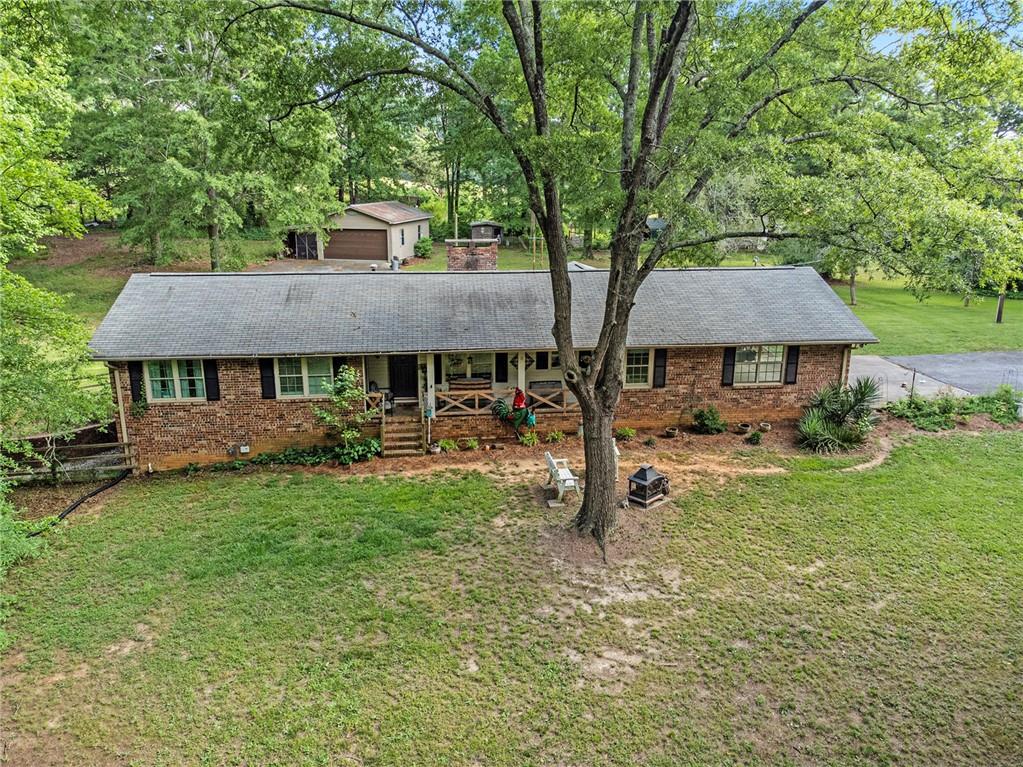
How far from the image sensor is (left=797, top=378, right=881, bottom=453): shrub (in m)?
15.9

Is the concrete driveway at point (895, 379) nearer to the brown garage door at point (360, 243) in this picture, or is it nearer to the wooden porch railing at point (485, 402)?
the wooden porch railing at point (485, 402)

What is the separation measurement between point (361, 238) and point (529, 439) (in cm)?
2231

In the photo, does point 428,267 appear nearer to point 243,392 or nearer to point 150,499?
point 243,392

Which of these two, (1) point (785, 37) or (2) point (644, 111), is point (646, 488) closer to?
(2) point (644, 111)

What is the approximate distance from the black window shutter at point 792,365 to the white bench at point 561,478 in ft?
21.9

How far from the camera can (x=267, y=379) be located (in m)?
15.2

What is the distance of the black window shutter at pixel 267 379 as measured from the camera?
49.8ft

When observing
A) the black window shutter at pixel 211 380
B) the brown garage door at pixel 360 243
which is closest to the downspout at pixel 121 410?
the black window shutter at pixel 211 380

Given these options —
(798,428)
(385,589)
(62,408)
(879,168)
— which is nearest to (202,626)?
(385,589)

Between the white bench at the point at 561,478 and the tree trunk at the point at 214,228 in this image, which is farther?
the tree trunk at the point at 214,228

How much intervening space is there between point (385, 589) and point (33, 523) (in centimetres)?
693

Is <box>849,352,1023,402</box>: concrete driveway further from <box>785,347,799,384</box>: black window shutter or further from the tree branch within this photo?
the tree branch

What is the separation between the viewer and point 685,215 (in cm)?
1023

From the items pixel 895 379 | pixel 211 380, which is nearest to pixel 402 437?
pixel 211 380
